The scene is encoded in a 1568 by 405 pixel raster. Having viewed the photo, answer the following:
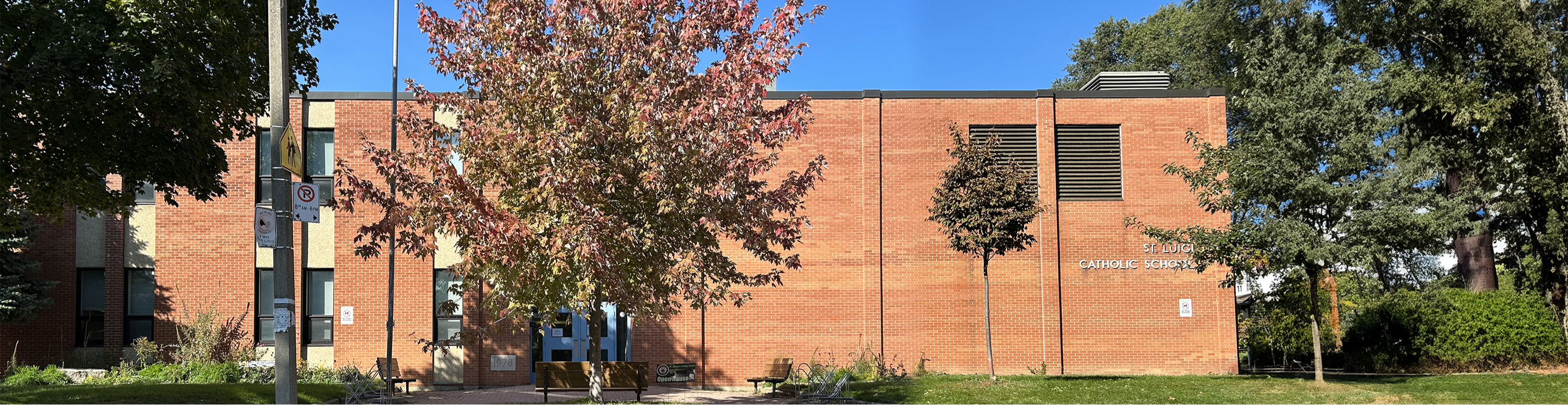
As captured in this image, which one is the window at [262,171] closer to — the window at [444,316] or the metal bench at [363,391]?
the window at [444,316]

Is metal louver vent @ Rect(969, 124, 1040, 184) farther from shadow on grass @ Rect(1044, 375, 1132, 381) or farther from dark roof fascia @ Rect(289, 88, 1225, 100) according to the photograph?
shadow on grass @ Rect(1044, 375, 1132, 381)

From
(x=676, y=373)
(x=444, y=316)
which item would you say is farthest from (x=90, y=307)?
(x=676, y=373)

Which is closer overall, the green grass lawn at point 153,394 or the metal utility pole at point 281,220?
the metal utility pole at point 281,220

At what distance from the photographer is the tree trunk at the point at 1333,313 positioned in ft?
99.3

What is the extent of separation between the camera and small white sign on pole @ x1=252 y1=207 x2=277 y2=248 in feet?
35.2

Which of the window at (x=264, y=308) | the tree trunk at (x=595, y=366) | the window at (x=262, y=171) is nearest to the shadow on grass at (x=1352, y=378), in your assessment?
the tree trunk at (x=595, y=366)

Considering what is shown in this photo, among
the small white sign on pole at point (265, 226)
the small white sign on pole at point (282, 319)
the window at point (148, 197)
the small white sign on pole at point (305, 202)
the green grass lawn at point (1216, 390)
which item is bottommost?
the green grass lawn at point (1216, 390)

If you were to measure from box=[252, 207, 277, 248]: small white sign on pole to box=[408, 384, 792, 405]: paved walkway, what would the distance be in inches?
260

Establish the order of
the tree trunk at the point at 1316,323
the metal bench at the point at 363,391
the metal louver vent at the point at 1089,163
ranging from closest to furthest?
1. the metal bench at the point at 363,391
2. the tree trunk at the point at 1316,323
3. the metal louver vent at the point at 1089,163

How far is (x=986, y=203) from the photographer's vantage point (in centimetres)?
1953

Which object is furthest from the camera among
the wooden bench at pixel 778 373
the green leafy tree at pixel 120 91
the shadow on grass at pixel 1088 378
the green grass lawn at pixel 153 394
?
the shadow on grass at pixel 1088 378

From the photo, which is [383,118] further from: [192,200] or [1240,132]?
[1240,132]

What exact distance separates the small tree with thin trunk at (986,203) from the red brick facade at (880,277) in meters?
3.26

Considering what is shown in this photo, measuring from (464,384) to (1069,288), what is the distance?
13.3m
